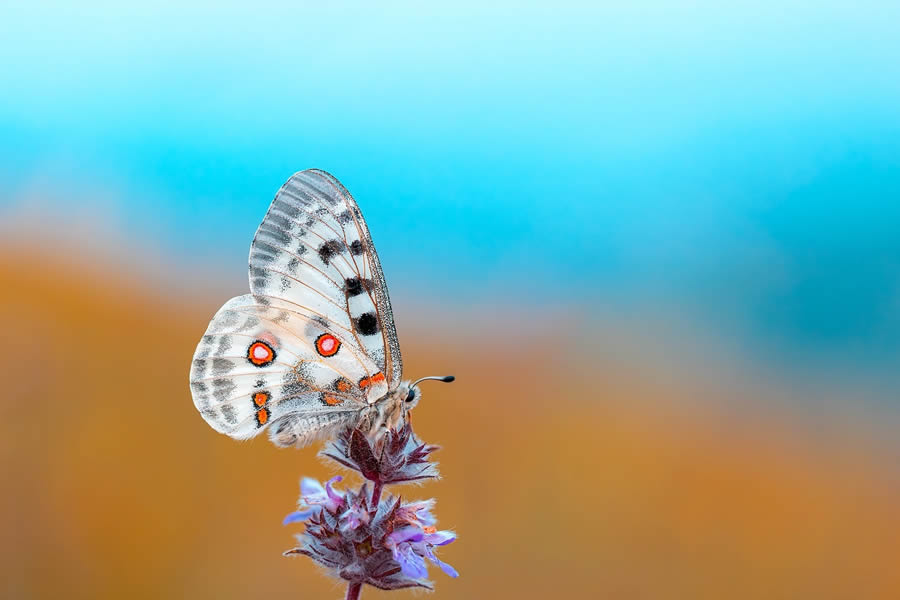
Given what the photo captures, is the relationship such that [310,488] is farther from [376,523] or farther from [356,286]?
[356,286]

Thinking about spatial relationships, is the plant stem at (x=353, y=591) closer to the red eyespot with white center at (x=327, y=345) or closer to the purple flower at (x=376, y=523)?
the purple flower at (x=376, y=523)

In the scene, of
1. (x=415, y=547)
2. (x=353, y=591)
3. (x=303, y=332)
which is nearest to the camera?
(x=353, y=591)

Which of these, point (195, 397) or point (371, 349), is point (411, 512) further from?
point (195, 397)

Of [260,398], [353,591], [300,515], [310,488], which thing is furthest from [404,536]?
[260,398]

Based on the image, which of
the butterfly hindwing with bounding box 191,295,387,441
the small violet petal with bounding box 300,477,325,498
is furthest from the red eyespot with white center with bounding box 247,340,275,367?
the small violet petal with bounding box 300,477,325,498

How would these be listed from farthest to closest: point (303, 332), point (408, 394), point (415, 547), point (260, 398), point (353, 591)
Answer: point (303, 332) → point (260, 398) → point (408, 394) → point (415, 547) → point (353, 591)

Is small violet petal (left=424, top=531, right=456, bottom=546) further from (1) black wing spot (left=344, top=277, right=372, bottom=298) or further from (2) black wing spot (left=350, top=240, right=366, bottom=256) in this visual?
(2) black wing spot (left=350, top=240, right=366, bottom=256)

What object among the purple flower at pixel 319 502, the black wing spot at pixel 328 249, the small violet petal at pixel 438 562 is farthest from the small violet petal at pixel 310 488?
the black wing spot at pixel 328 249
